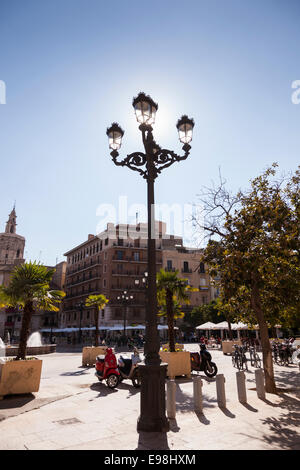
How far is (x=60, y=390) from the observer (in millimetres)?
8938

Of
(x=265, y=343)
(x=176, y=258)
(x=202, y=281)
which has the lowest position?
(x=265, y=343)

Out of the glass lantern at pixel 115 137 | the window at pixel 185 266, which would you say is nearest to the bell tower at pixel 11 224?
the window at pixel 185 266

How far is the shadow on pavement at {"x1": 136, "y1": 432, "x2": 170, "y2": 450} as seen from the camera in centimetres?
415

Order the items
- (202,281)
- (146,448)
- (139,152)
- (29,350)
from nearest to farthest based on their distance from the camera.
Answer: (146,448) < (139,152) < (29,350) < (202,281)

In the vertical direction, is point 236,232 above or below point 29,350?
above

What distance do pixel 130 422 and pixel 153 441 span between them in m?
1.34

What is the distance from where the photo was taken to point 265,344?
8688 millimetres

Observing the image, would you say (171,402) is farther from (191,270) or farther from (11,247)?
(11,247)

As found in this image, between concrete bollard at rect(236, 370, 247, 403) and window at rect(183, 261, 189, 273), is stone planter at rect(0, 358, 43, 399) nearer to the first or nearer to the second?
concrete bollard at rect(236, 370, 247, 403)

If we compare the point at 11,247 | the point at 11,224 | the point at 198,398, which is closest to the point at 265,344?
the point at 198,398

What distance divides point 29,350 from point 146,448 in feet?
64.9

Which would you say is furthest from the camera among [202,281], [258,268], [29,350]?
[202,281]
